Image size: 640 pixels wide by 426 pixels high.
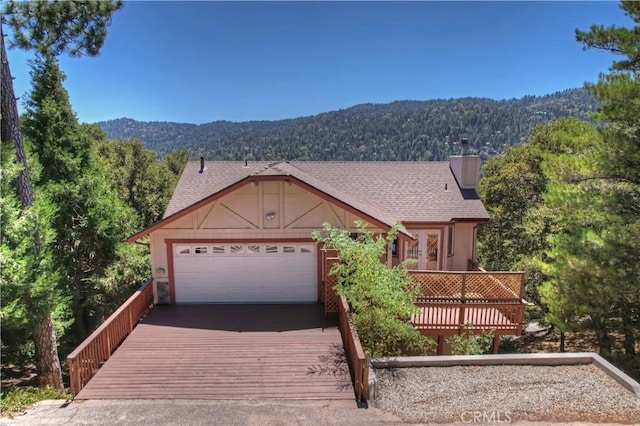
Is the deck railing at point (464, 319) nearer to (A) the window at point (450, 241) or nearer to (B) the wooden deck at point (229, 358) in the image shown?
(B) the wooden deck at point (229, 358)

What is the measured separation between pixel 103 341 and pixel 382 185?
36.3 ft

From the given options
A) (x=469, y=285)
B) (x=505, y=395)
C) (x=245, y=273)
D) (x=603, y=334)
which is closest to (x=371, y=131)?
(x=245, y=273)

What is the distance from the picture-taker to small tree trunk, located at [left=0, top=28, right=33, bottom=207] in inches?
332

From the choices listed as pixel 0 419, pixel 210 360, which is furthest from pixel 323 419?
pixel 0 419

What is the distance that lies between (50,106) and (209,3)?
26.5 feet

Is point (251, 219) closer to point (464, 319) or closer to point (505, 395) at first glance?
point (464, 319)

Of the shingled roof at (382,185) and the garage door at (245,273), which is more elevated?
the shingled roof at (382,185)

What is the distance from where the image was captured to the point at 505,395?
652 centimetres

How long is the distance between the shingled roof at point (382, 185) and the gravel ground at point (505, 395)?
631 cm

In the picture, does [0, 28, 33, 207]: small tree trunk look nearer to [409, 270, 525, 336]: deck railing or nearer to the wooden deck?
the wooden deck

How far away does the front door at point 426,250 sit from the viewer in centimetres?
1380

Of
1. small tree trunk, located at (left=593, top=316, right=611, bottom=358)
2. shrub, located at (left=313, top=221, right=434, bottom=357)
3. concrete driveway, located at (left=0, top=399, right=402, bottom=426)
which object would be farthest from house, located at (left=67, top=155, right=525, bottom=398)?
small tree trunk, located at (left=593, top=316, right=611, bottom=358)

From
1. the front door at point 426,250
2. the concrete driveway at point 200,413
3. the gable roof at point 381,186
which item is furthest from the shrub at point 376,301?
the front door at point 426,250

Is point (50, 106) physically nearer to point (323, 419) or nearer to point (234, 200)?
point (234, 200)
